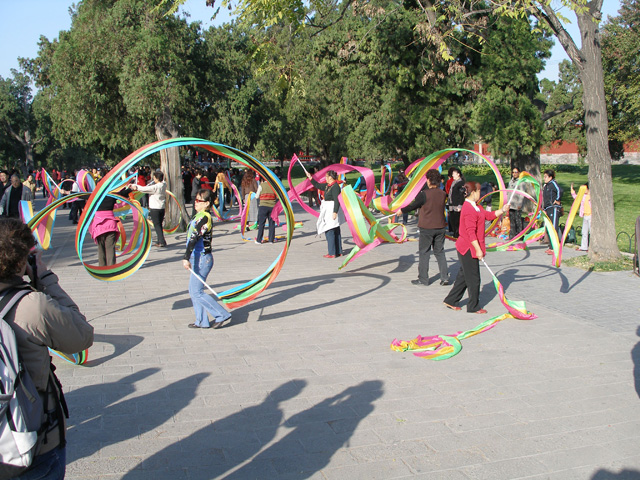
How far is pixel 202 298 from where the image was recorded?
7.15m

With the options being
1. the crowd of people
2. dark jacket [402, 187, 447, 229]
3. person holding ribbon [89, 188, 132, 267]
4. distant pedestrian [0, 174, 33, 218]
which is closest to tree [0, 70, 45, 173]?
the crowd of people

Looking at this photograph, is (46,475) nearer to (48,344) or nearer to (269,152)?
(48,344)

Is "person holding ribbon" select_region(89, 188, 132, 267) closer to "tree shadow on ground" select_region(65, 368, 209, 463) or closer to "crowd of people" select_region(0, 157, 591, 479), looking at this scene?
"crowd of people" select_region(0, 157, 591, 479)

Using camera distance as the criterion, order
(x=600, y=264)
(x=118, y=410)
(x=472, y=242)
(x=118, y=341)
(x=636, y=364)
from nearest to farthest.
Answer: (x=118, y=410), (x=636, y=364), (x=118, y=341), (x=472, y=242), (x=600, y=264)

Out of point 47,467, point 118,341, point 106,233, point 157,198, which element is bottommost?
point 118,341

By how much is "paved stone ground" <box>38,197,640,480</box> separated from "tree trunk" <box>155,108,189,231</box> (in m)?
8.32

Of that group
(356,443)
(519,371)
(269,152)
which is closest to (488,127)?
(519,371)

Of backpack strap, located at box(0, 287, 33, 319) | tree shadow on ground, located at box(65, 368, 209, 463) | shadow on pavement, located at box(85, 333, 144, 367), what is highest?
backpack strap, located at box(0, 287, 33, 319)

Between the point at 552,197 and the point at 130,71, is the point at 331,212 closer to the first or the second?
the point at 552,197

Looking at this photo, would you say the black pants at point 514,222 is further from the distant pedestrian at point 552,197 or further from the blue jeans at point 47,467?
the blue jeans at point 47,467

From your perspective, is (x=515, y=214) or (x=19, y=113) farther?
(x=19, y=113)

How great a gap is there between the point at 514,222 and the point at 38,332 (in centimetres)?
1323

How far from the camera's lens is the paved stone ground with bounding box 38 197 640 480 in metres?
4.05

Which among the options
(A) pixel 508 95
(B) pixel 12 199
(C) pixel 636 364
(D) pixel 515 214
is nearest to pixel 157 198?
(B) pixel 12 199
